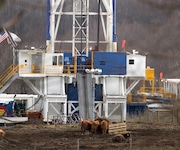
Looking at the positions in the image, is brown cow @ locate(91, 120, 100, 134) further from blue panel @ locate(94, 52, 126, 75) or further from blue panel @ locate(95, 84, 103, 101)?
blue panel @ locate(95, 84, 103, 101)

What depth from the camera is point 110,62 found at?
5553cm

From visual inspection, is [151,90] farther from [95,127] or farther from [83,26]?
[95,127]

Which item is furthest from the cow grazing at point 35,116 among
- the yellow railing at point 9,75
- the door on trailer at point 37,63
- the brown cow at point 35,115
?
the door on trailer at point 37,63

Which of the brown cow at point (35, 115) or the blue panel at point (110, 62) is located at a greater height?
the blue panel at point (110, 62)

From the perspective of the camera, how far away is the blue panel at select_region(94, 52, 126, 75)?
55.4 metres

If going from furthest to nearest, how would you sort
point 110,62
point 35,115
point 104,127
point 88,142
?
point 110,62
point 35,115
point 104,127
point 88,142

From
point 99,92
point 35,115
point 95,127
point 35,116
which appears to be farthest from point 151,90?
point 95,127

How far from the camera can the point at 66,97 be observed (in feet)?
176

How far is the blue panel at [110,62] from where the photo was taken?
55438 mm

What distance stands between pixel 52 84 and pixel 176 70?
44782 millimetres

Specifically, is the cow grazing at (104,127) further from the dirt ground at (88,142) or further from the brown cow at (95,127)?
the dirt ground at (88,142)

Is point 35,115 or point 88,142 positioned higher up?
point 35,115

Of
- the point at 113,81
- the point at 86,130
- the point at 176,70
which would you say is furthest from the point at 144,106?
the point at 176,70

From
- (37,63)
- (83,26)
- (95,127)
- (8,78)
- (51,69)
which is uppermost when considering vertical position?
(83,26)
